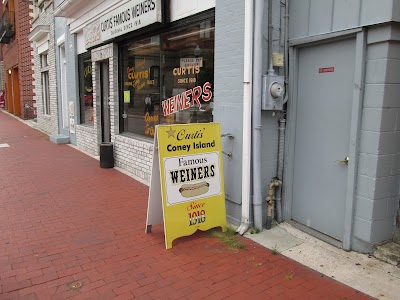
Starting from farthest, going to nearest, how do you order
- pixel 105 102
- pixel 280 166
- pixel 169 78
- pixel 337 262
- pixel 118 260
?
pixel 105 102 → pixel 169 78 → pixel 280 166 → pixel 118 260 → pixel 337 262

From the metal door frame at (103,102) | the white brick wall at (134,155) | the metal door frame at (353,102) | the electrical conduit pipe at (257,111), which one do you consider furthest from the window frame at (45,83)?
the metal door frame at (353,102)

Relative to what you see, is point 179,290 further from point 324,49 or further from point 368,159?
Result: point 324,49

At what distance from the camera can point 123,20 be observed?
719 cm

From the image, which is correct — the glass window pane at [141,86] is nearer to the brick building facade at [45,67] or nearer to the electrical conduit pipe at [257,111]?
the electrical conduit pipe at [257,111]

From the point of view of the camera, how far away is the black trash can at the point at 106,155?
8352mm

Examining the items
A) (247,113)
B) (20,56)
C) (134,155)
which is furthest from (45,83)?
(247,113)

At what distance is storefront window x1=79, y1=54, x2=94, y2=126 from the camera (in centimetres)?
1021

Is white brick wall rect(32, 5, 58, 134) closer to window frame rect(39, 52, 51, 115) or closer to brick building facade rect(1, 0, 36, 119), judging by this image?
window frame rect(39, 52, 51, 115)

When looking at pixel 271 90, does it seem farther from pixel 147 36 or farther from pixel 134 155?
pixel 134 155

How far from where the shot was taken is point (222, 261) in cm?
384

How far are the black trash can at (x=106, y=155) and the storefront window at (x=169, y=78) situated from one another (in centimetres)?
53

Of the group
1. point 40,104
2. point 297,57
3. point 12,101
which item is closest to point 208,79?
point 297,57

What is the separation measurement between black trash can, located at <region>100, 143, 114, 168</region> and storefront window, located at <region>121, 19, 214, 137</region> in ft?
1.73

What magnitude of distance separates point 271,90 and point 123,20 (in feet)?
13.5
